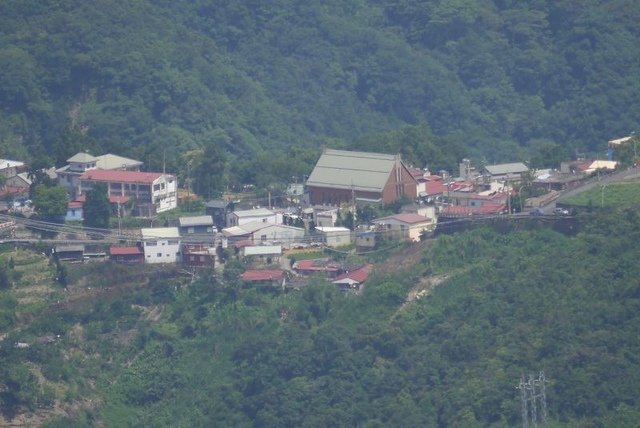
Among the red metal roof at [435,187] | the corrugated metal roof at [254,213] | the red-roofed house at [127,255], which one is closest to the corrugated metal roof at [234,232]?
the corrugated metal roof at [254,213]

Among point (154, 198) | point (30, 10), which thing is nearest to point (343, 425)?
point (154, 198)

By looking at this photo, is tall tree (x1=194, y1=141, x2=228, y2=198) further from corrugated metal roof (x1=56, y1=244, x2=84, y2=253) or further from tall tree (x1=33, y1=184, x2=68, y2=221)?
corrugated metal roof (x1=56, y1=244, x2=84, y2=253)

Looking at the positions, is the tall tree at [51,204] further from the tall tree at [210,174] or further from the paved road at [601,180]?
the paved road at [601,180]

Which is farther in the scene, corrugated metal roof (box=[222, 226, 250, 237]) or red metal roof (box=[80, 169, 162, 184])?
red metal roof (box=[80, 169, 162, 184])

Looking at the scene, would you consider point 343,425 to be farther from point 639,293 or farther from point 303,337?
point 639,293

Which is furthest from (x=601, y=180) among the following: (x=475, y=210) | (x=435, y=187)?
(x=435, y=187)

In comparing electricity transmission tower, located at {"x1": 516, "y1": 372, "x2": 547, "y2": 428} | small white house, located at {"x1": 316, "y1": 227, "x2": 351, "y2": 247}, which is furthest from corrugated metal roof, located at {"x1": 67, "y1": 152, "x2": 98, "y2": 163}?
electricity transmission tower, located at {"x1": 516, "y1": 372, "x2": 547, "y2": 428}
